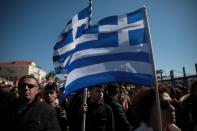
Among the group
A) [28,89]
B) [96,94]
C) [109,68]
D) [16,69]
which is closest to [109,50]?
[109,68]

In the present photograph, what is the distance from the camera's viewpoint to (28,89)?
4227 millimetres

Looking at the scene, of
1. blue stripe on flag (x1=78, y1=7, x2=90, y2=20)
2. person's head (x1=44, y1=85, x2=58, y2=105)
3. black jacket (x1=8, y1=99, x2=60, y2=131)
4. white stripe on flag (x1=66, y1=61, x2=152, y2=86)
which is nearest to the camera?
black jacket (x1=8, y1=99, x2=60, y2=131)

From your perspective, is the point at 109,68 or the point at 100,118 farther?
the point at 100,118

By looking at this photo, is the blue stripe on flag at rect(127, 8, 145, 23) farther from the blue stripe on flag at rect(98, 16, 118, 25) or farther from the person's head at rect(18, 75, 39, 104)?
the person's head at rect(18, 75, 39, 104)

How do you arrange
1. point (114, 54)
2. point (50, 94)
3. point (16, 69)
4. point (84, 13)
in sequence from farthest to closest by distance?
point (16, 69), point (50, 94), point (84, 13), point (114, 54)

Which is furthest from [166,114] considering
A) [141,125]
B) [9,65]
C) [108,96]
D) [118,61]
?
[9,65]

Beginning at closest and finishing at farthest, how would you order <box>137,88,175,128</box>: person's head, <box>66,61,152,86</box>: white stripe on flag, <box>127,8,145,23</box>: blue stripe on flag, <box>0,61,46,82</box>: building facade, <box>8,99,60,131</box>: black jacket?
1. <box>137,88,175,128</box>: person's head
2. <box>8,99,60,131</box>: black jacket
3. <box>66,61,152,86</box>: white stripe on flag
4. <box>127,8,145,23</box>: blue stripe on flag
5. <box>0,61,46,82</box>: building facade

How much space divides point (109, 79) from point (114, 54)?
0.36m

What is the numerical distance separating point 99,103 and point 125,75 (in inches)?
83.3

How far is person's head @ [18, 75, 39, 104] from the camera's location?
13.5 ft

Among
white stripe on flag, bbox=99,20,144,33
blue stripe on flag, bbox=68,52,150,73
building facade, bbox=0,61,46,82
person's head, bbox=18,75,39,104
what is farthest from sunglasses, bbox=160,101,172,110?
building facade, bbox=0,61,46,82

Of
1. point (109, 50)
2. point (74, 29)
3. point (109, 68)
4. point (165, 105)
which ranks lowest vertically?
point (165, 105)

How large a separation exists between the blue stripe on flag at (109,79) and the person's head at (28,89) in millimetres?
474

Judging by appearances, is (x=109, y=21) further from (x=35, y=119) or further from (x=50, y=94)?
(x=50, y=94)
